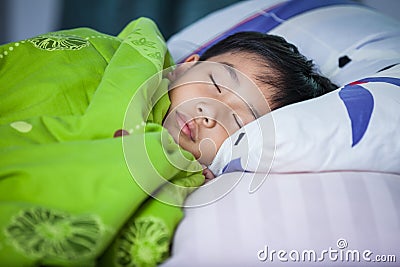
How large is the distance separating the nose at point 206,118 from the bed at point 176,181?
66 mm

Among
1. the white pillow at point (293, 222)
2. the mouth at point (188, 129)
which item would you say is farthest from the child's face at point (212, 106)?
the white pillow at point (293, 222)

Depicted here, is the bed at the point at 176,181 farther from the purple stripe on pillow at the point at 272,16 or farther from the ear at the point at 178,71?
the purple stripe on pillow at the point at 272,16

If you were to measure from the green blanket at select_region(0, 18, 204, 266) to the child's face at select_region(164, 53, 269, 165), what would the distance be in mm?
45

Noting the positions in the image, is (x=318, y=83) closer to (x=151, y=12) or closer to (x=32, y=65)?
(x=32, y=65)

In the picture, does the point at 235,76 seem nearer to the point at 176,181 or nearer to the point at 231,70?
the point at 231,70

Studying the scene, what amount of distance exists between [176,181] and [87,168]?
0.50ft

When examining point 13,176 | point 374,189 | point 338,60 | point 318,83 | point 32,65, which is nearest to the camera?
point 13,176

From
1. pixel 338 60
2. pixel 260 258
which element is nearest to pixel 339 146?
pixel 260 258

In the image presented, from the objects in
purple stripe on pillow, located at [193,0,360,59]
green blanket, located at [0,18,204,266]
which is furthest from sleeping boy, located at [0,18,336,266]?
purple stripe on pillow, located at [193,0,360,59]

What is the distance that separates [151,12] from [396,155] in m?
1.38

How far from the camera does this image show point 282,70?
1.05 metres

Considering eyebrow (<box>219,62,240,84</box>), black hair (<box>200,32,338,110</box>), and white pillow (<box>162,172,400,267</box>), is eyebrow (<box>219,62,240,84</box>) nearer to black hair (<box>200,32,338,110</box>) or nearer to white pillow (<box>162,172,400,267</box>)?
black hair (<box>200,32,338,110</box>)

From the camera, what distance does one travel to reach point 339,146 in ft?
2.70

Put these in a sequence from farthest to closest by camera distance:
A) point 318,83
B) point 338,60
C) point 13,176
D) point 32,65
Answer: point 338,60 < point 318,83 < point 32,65 < point 13,176
